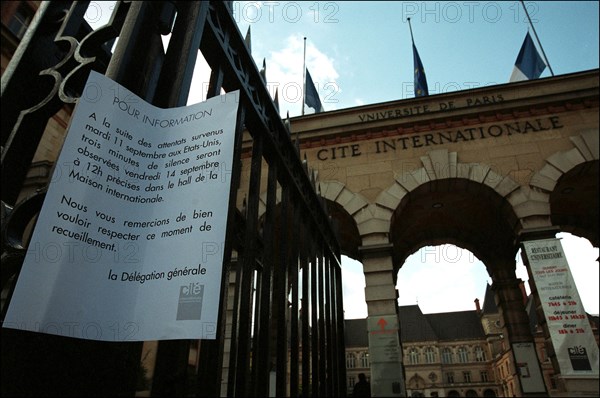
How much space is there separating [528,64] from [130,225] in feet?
49.3

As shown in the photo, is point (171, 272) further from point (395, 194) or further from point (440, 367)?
point (440, 367)

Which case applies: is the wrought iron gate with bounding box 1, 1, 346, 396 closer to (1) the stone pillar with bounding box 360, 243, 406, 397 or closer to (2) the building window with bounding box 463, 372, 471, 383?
(1) the stone pillar with bounding box 360, 243, 406, 397

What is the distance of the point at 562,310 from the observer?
8094mm

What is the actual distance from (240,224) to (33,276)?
230cm

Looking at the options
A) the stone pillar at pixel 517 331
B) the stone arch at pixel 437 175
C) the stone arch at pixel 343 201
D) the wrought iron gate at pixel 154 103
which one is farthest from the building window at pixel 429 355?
the wrought iron gate at pixel 154 103

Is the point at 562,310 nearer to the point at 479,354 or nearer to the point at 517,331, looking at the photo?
the point at 517,331

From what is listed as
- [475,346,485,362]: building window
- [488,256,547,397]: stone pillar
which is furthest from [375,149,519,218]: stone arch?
[475,346,485,362]: building window

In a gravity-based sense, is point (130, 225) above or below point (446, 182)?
below

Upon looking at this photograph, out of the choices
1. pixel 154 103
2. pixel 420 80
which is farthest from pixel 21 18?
pixel 154 103

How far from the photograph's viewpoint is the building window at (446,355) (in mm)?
66438

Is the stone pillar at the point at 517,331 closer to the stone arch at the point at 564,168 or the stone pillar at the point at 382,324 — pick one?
the stone arch at the point at 564,168

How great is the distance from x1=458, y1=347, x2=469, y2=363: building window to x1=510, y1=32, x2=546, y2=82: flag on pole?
6494 centimetres

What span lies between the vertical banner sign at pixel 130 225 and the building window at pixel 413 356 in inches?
2888

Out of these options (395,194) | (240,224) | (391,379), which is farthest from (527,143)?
(240,224)
